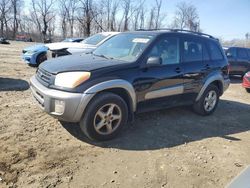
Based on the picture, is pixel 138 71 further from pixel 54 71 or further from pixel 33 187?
pixel 33 187

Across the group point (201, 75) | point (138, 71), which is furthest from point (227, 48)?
point (138, 71)

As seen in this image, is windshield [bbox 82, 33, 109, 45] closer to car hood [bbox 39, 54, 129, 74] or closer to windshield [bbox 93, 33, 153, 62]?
windshield [bbox 93, 33, 153, 62]

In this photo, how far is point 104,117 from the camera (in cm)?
433

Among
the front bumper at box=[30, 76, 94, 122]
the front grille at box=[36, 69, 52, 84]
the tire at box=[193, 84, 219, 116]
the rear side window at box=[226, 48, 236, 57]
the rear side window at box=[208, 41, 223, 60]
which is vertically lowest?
the tire at box=[193, 84, 219, 116]

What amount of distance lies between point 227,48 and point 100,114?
11.4 meters

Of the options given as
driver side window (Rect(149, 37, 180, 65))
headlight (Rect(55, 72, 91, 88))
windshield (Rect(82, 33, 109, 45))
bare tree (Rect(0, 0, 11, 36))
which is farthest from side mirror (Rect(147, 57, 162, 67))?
bare tree (Rect(0, 0, 11, 36))

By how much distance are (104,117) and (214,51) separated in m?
3.49

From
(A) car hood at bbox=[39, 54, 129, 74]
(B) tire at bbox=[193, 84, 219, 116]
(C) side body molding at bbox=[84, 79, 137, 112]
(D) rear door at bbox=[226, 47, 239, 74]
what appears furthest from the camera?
(D) rear door at bbox=[226, 47, 239, 74]

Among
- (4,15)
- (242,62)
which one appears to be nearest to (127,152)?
(242,62)

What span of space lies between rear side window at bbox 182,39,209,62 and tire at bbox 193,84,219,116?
2.40 ft

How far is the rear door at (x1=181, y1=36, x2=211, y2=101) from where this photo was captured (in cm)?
556

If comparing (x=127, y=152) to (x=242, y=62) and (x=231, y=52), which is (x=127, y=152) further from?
(x=242, y=62)

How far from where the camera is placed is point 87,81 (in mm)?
4062

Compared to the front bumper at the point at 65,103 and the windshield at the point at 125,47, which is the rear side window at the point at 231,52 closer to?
the windshield at the point at 125,47
